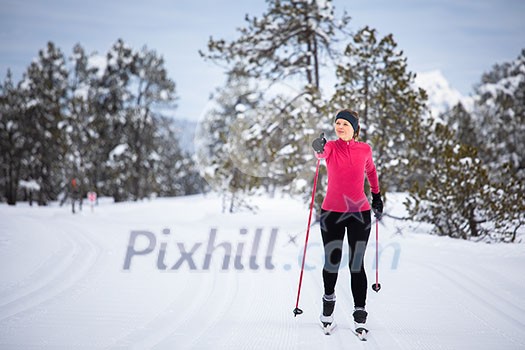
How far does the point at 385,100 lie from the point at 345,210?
6.36 m

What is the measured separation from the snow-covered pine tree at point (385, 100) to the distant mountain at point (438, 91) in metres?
0.51

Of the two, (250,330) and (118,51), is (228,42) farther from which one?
(118,51)

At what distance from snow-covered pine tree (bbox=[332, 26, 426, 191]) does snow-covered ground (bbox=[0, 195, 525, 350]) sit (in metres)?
2.18

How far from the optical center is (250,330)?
10.6 feet

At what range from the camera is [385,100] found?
8758 mm

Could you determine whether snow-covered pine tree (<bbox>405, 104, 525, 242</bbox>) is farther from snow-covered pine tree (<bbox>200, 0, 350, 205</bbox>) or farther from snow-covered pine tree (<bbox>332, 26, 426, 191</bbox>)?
snow-covered pine tree (<bbox>200, 0, 350, 205</bbox>)

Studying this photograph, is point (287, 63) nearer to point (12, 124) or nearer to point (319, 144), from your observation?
point (319, 144)

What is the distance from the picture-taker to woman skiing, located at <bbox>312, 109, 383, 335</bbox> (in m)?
3.24

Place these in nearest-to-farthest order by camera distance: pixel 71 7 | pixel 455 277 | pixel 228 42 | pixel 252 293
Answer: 1. pixel 252 293
2. pixel 455 277
3. pixel 228 42
4. pixel 71 7

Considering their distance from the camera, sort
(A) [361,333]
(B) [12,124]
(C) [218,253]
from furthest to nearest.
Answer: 1. (B) [12,124]
2. (C) [218,253]
3. (A) [361,333]

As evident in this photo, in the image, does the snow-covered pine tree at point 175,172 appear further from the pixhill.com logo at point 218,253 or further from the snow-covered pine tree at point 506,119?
the pixhill.com logo at point 218,253

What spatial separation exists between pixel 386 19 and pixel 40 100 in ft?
84.4

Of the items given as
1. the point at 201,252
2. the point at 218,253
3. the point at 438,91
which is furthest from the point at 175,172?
the point at 218,253

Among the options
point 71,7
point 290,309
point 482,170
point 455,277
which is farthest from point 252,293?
point 71,7
